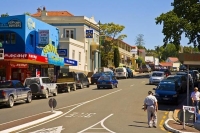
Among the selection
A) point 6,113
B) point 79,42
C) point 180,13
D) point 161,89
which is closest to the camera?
point 6,113

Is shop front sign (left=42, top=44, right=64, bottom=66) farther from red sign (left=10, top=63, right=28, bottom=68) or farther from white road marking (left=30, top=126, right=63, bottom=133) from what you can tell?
white road marking (left=30, top=126, right=63, bottom=133)

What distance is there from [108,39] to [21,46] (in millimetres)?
46350

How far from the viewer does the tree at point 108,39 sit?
273 ft

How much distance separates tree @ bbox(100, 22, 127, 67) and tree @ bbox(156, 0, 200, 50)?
23869 millimetres

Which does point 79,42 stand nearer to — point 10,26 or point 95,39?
point 95,39

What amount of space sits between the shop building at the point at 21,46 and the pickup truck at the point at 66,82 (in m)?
2.95

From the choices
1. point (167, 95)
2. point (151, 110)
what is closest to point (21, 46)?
point (167, 95)

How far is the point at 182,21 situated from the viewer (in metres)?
55.5

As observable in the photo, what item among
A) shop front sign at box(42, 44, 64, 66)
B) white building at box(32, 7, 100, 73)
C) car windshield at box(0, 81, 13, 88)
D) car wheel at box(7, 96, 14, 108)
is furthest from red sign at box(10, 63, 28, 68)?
white building at box(32, 7, 100, 73)

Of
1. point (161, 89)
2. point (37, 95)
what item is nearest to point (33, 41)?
point (37, 95)

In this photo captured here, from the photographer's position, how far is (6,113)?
22672mm

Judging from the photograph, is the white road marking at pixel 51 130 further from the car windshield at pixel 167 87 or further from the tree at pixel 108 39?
the tree at pixel 108 39

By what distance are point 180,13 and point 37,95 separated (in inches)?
1263

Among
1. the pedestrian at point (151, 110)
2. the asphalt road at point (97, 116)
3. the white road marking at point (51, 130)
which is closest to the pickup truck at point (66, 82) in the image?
the asphalt road at point (97, 116)
